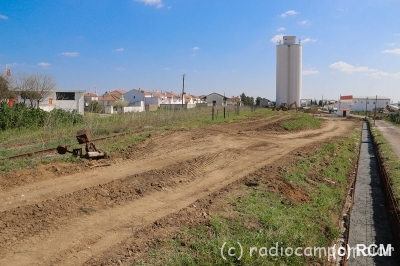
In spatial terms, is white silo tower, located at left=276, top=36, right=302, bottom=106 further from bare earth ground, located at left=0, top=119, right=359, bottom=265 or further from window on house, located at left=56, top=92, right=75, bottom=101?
bare earth ground, located at left=0, top=119, right=359, bottom=265

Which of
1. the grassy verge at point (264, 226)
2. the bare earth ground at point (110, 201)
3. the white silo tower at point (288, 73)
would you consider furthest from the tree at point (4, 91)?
the white silo tower at point (288, 73)

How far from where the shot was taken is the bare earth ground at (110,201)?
15.4ft

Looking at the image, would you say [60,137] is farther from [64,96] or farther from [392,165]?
[64,96]

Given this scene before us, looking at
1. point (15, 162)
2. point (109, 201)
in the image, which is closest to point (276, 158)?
point (109, 201)

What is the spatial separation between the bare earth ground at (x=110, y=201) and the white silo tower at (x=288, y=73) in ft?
178

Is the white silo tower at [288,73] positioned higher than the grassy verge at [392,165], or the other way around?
the white silo tower at [288,73]

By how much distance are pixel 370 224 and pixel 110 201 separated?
18.0 feet

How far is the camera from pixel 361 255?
603 cm

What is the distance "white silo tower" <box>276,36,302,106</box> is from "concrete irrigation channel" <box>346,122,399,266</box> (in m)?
53.5

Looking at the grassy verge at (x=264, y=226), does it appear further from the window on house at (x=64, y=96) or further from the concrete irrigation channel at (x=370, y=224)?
the window on house at (x=64, y=96)

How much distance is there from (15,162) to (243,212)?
671 centimetres

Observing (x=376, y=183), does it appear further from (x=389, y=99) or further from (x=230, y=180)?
(x=389, y=99)

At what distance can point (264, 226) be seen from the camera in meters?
5.86

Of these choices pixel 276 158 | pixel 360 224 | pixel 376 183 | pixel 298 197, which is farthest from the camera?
pixel 276 158
